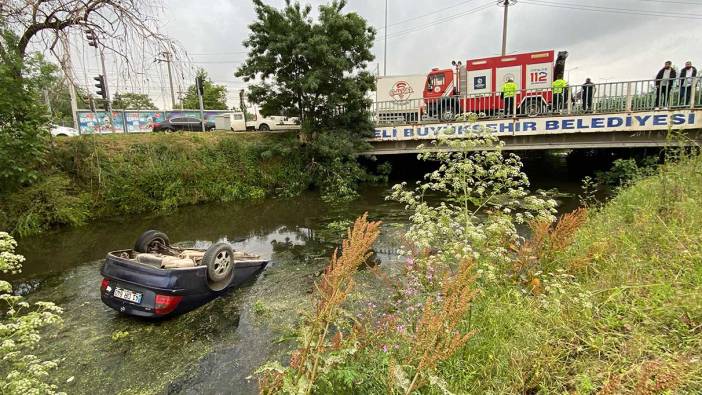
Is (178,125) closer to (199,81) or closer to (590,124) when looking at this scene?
(199,81)

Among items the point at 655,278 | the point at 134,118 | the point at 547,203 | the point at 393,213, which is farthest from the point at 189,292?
the point at 134,118

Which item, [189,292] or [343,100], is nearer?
Result: [189,292]

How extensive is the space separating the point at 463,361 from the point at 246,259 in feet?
13.3

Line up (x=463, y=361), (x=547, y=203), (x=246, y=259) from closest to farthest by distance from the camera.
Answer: (x=463, y=361), (x=547, y=203), (x=246, y=259)

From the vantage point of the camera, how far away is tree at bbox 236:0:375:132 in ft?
41.1

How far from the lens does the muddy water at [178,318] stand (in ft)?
→ 11.6

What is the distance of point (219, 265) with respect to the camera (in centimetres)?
483

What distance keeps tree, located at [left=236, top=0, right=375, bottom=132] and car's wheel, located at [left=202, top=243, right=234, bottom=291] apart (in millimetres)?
8772

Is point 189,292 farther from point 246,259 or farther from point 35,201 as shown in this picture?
point 35,201

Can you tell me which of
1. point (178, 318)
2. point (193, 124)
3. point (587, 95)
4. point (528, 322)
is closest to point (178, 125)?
point (193, 124)

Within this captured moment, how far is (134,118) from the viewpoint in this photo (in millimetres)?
24594

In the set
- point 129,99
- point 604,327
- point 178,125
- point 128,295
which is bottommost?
point 128,295

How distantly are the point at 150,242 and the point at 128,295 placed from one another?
1.34 m

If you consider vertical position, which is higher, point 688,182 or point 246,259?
point 688,182
